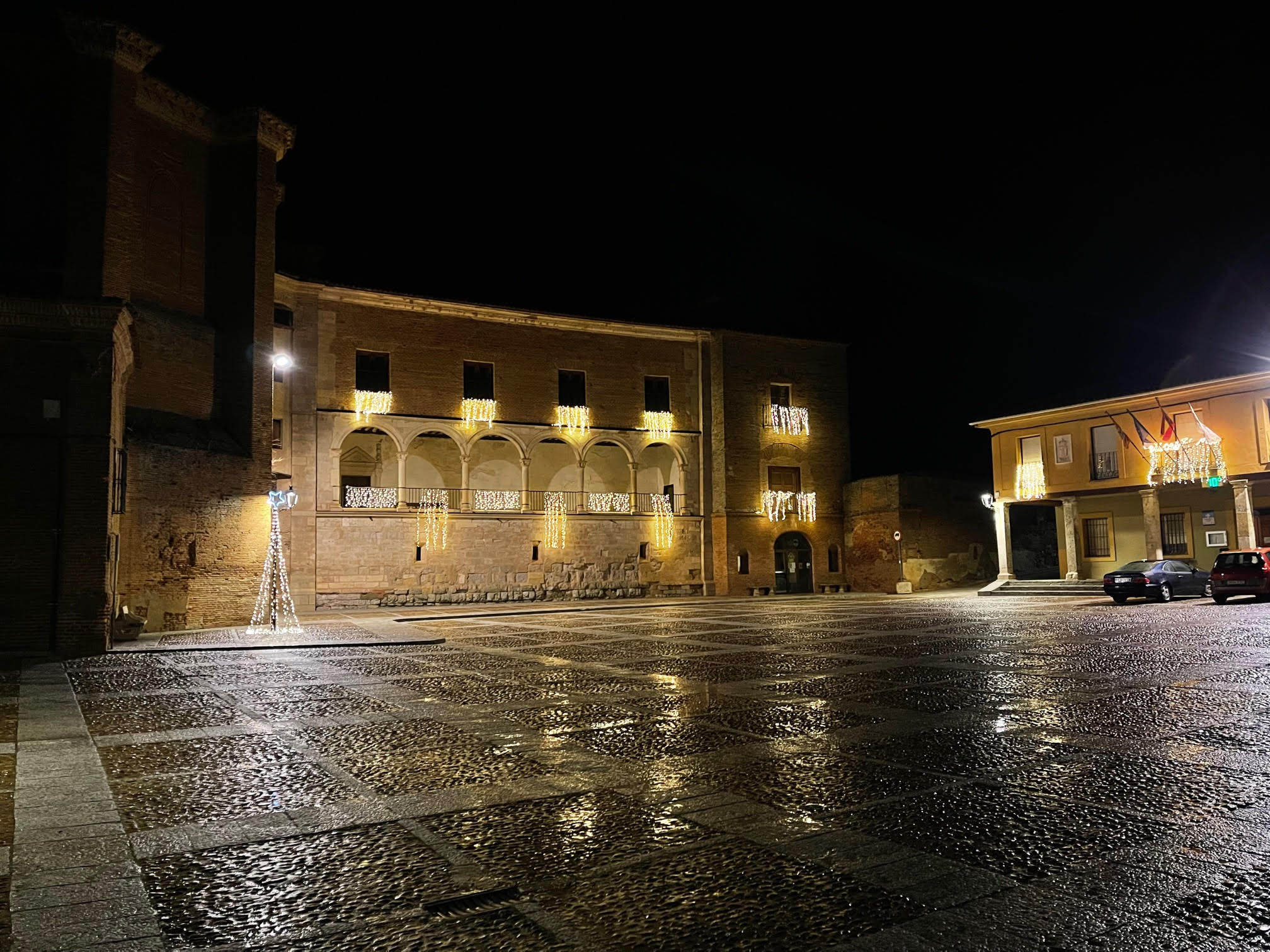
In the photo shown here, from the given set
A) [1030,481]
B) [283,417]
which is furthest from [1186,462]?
[283,417]

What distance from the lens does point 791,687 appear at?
33.5ft

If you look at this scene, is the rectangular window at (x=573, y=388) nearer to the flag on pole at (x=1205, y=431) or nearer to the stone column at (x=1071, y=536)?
the stone column at (x=1071, y=536)

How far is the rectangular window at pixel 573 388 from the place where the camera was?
34.8m

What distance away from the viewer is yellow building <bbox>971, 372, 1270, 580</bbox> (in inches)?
1081

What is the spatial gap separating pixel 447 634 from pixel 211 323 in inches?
435

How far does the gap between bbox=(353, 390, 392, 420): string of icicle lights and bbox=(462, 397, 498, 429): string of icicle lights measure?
2808 mm

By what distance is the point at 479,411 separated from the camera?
3278 centimetres

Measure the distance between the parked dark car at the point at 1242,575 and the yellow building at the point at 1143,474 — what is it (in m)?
5.17

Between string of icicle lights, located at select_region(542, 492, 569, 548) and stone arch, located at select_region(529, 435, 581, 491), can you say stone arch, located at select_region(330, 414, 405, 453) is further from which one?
stone arch, located at select_region(529, 435, 581, 491)

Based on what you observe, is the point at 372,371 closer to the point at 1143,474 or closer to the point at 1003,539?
the point at 1003,539

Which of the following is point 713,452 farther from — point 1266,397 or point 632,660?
point 632,660

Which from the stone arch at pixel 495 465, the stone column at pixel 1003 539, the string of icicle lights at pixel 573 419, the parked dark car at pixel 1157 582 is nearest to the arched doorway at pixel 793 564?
the stone column at pixel 1003 539

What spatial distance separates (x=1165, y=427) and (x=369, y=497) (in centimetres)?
2766

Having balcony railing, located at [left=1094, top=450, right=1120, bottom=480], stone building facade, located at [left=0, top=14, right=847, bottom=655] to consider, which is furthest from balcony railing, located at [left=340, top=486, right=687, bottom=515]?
balcony railing, located at [left=1094, top=450, right=1120, bottom=480]
